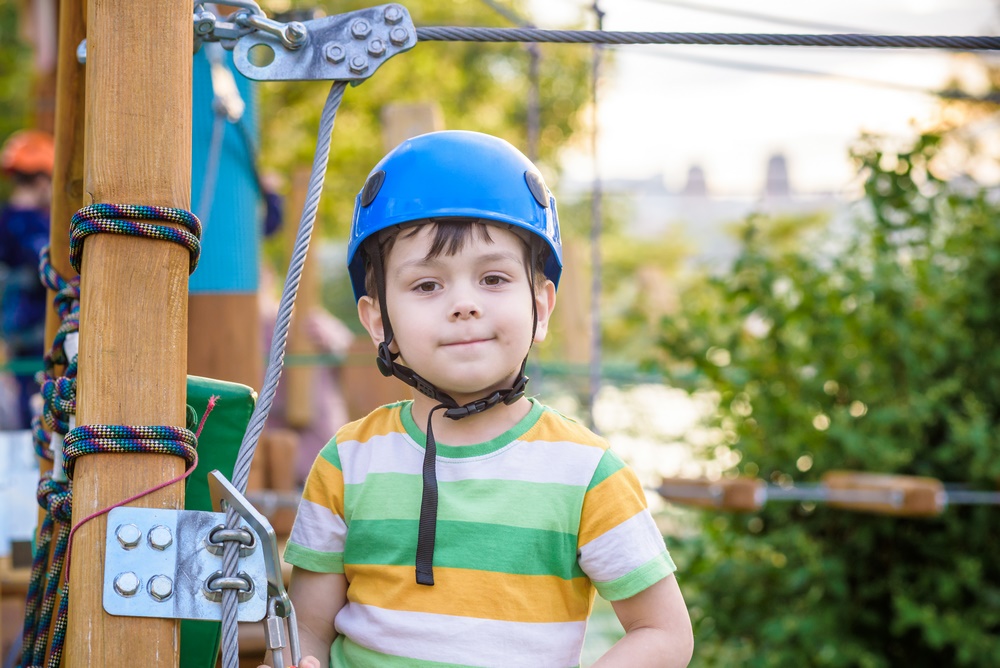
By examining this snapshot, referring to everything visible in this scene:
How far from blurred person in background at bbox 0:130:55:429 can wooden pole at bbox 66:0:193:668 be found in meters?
4.44

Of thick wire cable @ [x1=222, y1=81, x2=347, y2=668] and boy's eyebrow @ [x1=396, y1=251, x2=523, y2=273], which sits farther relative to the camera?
boy's eyebrow @ [x1=396, y1=251, x2=523, y2=273]

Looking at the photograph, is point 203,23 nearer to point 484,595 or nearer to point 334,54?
point 334,54

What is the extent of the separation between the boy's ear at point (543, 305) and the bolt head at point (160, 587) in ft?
2.54

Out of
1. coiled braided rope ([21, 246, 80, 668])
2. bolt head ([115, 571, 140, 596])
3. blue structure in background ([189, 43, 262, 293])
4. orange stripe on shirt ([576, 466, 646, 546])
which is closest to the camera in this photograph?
bolt head ([115, 571, 140, 596])

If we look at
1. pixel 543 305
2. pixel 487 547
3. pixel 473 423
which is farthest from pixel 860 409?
pixel 487 547

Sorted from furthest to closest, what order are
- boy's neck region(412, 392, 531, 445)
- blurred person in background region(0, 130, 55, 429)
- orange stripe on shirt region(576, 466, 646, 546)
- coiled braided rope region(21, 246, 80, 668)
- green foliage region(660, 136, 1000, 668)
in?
1. blurred person in background region(0, 130, 55, 429)
2. green foliage region(660, 136, 1000, 668)
3. boy's neck region(412, 392, 531, 445)
4. orange stripe on shirt region(576, 466, 646, 546)
5. coiled braided rope region(21, 246, 80, 668)

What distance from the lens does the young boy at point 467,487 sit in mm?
1714

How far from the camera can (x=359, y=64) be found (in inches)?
66.4

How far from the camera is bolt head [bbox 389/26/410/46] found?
1.68m

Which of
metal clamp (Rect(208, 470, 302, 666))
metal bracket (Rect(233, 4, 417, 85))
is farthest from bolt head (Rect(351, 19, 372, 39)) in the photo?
metal clamp (Rect(208, 470, 302, 666))

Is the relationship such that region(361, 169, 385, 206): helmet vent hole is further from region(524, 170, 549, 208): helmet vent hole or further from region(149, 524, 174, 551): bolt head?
region(149, 524, 174, 551): bolt head

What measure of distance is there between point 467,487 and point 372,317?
15.7 inches

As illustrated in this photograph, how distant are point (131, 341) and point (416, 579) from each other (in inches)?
23.9

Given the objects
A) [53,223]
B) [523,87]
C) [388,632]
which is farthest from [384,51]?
[523,87]
